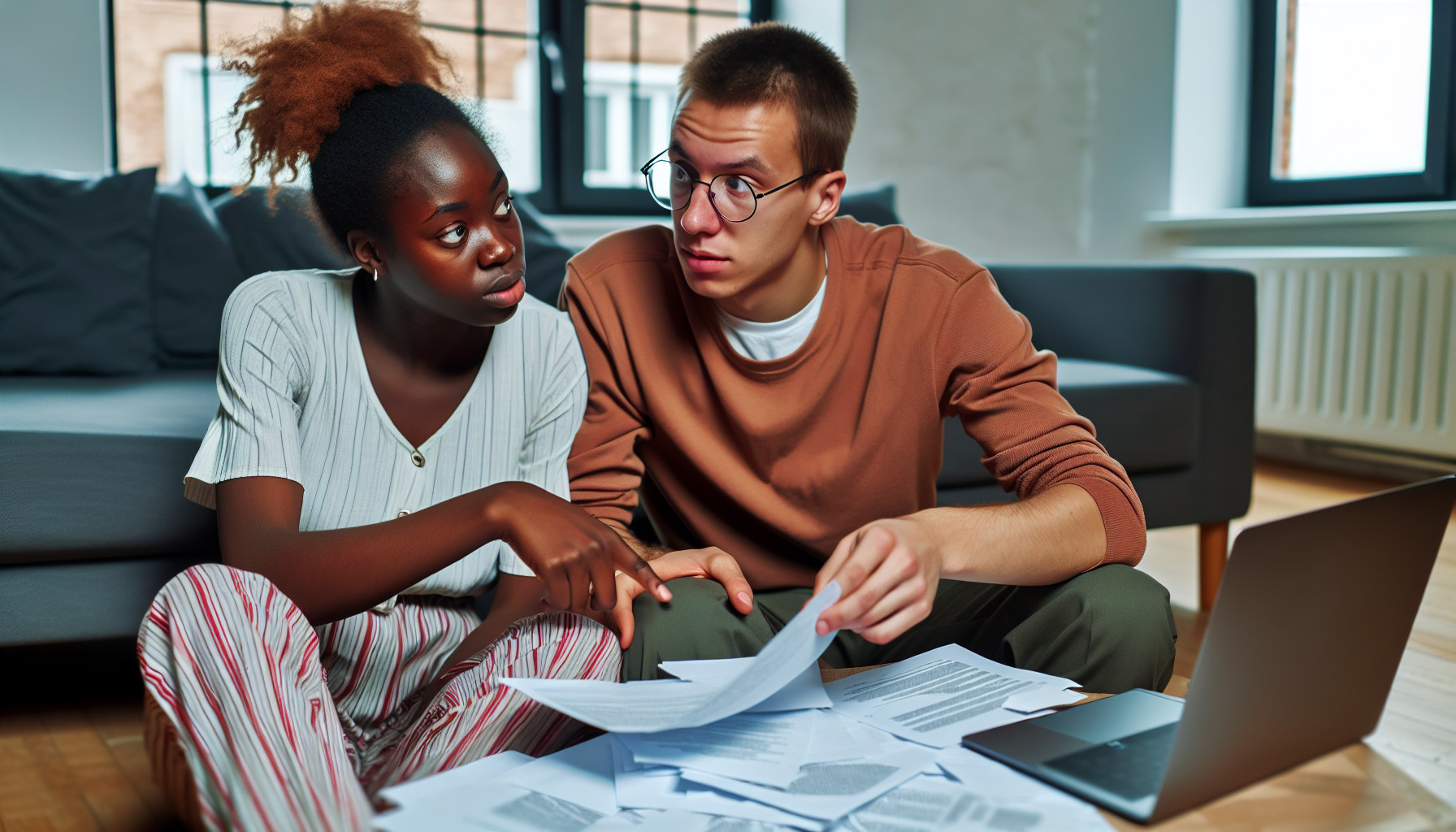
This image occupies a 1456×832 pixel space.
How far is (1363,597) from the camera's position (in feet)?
2.35

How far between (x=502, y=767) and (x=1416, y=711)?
130cm

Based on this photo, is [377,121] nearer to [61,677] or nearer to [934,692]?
[934,692]

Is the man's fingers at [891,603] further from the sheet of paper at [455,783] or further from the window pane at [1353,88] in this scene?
the window pane at [1353,88]

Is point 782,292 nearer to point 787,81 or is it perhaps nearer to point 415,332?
point 787,81

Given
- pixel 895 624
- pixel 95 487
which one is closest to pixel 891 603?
pixel 895 624

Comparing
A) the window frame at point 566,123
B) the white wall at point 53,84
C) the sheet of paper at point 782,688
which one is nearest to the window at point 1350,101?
the window frame at point 566,123

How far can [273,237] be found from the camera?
2.03 m

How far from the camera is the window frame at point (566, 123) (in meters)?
3.14

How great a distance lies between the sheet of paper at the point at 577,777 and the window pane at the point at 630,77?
2621 millimetres

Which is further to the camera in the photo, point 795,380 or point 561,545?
point 795,380

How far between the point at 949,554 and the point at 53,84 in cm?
244

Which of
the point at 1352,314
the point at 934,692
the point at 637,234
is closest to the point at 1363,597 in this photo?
the point at 934,692

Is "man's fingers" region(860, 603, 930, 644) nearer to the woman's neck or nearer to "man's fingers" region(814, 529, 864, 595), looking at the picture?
"man's fingers" region(814, 529, 864, 595)

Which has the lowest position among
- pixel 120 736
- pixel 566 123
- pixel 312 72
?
pixel 120 736
